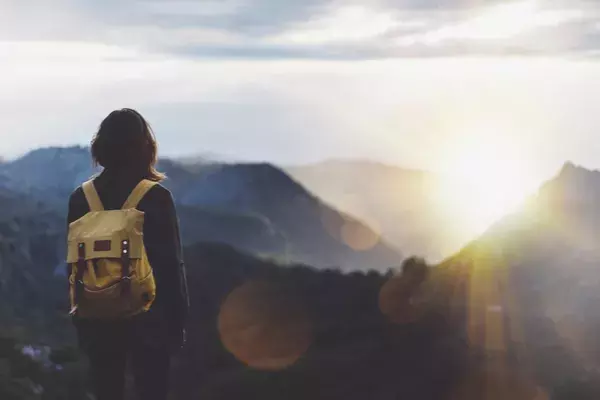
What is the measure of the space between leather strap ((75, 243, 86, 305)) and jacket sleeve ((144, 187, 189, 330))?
39 cm

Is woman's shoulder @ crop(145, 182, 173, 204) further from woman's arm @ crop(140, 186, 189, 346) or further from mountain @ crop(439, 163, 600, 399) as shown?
mountain @ crop(439, 163, 600, 399)

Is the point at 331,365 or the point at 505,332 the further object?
the point at 505,332

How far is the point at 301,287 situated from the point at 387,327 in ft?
44.6

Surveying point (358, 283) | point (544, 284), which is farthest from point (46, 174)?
point (544, 284)

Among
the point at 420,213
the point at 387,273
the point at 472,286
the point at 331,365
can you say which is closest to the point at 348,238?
the point at 420,213

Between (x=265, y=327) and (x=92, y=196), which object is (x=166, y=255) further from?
(x=265, y=327)

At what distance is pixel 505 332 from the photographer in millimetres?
18438

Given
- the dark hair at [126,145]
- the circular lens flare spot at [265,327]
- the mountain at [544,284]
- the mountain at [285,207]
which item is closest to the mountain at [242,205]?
the mountain at [285,207]

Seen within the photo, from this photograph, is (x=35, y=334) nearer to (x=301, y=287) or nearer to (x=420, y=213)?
(x=301, y=287)

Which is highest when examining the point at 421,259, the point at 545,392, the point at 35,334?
the point at 421,259

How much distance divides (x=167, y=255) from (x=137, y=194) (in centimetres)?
42

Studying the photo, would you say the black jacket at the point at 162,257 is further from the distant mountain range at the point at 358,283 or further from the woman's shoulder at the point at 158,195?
the distant mountain range at the point at 358,283

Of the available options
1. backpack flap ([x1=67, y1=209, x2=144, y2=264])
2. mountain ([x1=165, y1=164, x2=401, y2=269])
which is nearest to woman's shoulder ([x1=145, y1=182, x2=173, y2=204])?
backpack flap ([x1=67, y1=209, x2=144, y2=264])

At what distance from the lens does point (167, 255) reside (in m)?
4.56
